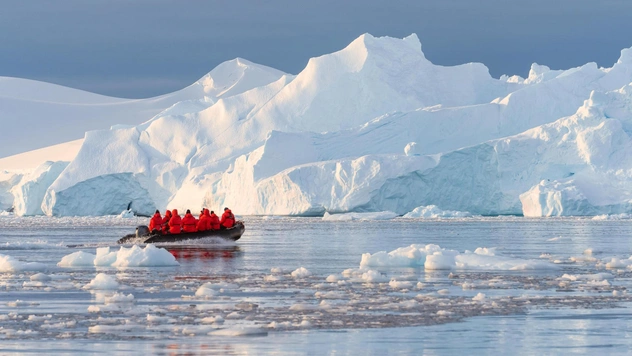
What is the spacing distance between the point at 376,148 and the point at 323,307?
35.1m

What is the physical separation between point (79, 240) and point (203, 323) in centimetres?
1819

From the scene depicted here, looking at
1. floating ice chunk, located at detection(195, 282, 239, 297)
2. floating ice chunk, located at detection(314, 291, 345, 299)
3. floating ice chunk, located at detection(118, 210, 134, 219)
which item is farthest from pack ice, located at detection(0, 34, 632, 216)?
floating ice chunk, located at detection(314, 291, 345, 299)

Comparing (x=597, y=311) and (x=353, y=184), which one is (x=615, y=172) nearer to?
(x=353, y=184)

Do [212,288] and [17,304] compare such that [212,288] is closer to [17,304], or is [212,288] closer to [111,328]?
[17,304]

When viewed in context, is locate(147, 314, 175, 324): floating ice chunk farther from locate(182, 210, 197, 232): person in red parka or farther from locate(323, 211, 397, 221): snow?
locate(323, 211, 397, 221): snow

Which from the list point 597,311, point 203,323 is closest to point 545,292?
point 597,311

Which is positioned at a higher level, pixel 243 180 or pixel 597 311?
pixel 243 180

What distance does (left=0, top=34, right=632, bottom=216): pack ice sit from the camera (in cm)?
3966

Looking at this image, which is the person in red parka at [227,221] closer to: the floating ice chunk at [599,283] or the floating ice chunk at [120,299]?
the floating ice chunk at [599,283]

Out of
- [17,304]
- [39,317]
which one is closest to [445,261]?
[17,304]

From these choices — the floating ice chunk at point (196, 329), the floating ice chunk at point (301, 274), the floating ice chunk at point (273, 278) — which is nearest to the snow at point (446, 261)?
the floating ice chunk at point (301, 274)

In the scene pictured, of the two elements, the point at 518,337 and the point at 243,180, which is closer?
the point at 518,337

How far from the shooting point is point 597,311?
913 centimetres

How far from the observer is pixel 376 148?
44.4 meters
